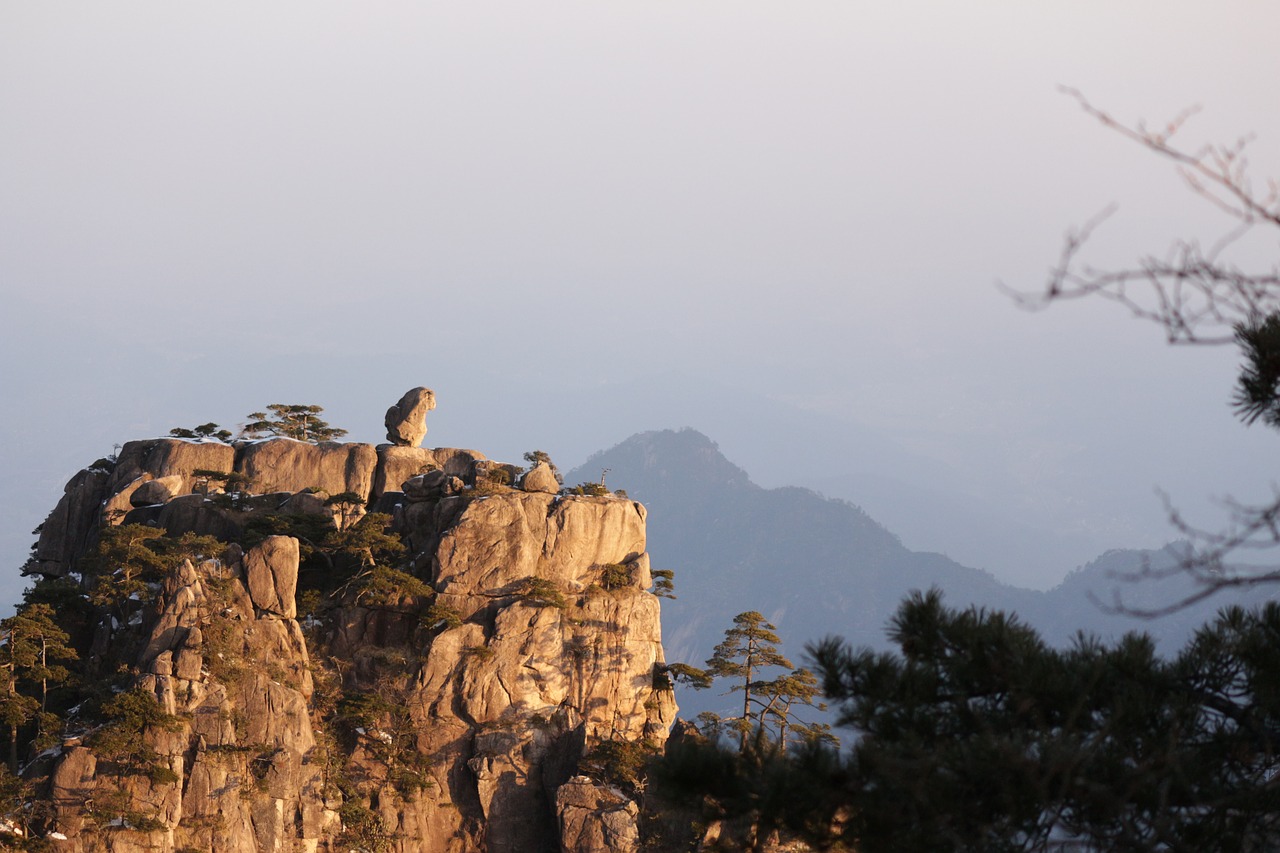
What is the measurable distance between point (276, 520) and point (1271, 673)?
32460 millimetres

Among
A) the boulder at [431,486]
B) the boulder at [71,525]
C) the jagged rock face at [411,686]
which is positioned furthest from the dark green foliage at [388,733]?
the boulder at [71,525]

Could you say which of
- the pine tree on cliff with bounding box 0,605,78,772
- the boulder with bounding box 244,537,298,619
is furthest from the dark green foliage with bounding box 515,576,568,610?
the pine tree on cliff with bounding box 0,605,78,772

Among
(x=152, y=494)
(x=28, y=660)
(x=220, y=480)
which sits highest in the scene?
(x=220, y=480)

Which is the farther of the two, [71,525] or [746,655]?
[71,525]

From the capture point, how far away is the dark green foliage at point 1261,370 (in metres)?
9.31

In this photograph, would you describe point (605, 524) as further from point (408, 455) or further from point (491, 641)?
point (408, 455)

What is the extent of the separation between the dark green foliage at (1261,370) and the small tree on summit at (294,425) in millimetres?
38584

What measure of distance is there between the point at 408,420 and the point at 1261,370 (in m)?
36.9

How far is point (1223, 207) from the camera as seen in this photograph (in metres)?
7.24

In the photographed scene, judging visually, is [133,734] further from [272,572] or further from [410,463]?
[410,463]

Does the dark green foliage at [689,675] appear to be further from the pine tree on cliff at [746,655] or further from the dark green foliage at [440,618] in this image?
the dark green foliage at [440,618]

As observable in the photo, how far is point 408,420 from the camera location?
43812 millimetres

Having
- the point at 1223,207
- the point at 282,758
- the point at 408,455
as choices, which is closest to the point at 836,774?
the point at 1223,207

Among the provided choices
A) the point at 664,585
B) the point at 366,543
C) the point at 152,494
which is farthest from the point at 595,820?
the point at 152,494
